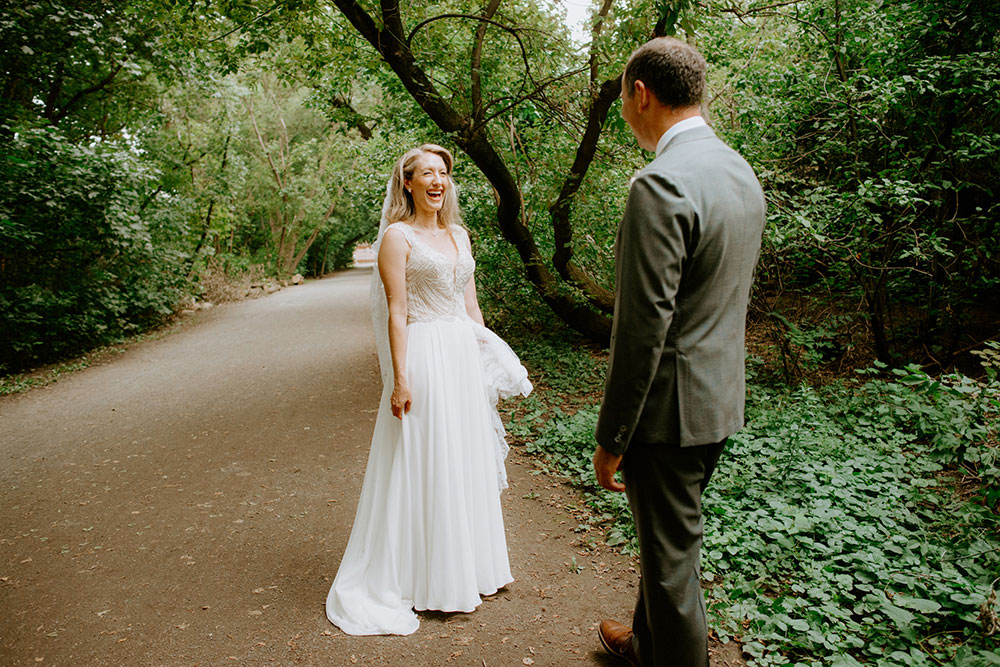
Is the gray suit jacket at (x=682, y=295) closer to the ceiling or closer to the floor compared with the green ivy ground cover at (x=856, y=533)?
closer to the ceiling

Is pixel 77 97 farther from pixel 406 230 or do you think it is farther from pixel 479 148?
pixel 406 230

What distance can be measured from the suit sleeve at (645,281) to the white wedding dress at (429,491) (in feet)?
4.78

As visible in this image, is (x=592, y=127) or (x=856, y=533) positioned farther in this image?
(x=592, y=127)

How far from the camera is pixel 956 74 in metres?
5.10

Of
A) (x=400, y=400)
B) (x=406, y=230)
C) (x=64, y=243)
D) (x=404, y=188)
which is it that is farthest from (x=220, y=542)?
(x=64, y=243)

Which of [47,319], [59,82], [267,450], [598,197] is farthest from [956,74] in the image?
[59,82]

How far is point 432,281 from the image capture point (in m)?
3.25

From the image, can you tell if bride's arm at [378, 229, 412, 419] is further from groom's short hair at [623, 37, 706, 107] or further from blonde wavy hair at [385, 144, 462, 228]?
groom's short hair at [623, 37, 706, 107]

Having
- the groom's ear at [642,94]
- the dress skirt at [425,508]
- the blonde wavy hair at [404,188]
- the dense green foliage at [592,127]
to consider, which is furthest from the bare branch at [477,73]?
the groom's ear at [642,94]

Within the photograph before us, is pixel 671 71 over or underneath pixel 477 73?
underneath

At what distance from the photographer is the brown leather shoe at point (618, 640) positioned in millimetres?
2699

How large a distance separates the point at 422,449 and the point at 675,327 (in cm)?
170

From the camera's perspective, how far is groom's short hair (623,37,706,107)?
6.30 feet

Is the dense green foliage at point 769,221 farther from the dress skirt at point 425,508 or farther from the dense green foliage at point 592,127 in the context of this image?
the dress skirt at point 425,508
